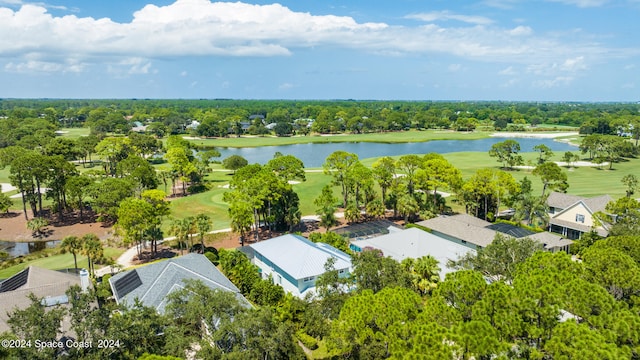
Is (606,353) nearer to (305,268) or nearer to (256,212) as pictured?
(305,268)

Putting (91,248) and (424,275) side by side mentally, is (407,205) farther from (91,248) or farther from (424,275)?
(91,248)

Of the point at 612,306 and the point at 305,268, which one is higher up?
the point at 612,306

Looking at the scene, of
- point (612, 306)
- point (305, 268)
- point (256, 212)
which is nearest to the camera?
point (612, 306)

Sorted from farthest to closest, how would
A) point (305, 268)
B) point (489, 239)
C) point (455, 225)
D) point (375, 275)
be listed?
point (455, 225), point (489, 239), point (305, 268), point (375, 275)

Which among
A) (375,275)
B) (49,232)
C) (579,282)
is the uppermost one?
(579,282)

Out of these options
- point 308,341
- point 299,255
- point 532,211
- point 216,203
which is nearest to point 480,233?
point 532,211

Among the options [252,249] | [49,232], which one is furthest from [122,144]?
[252,249]

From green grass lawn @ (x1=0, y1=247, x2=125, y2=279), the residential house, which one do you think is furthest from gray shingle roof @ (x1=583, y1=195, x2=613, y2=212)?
green grass lawn @ (x1=0, y1=247, x2=125, y2=279)
